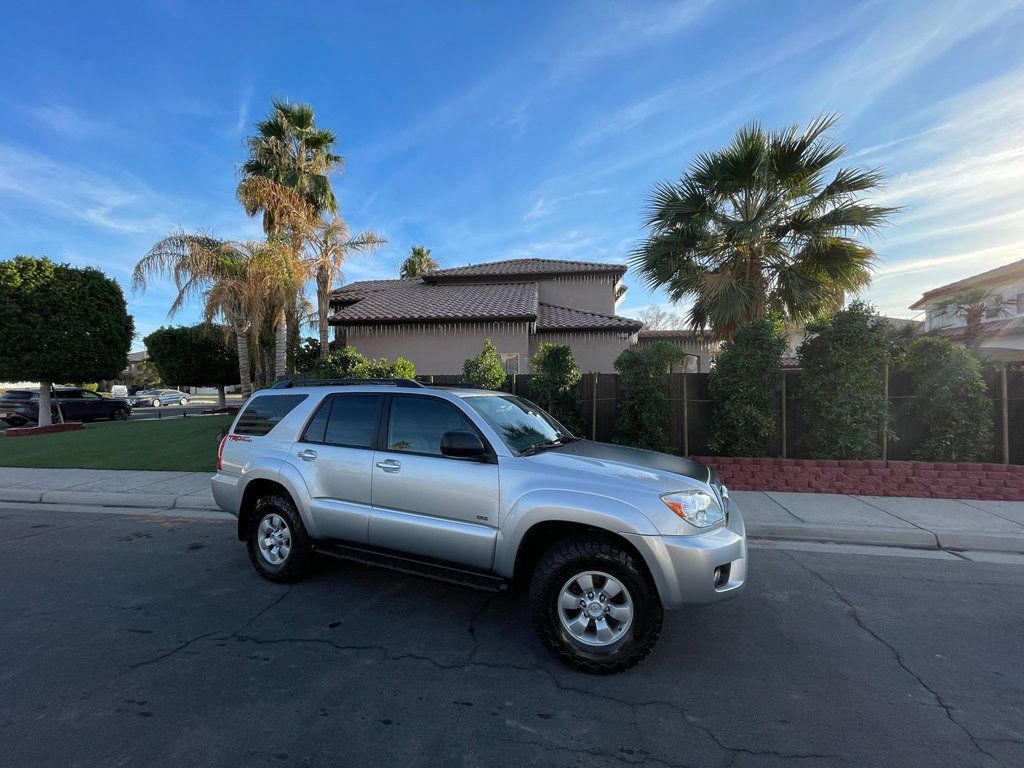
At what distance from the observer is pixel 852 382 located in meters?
7.35

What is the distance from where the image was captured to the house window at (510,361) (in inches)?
593

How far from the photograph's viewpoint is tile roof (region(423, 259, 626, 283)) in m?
19.9

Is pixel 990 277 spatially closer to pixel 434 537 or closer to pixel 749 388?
pixel 749 388

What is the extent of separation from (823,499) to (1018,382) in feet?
12.7

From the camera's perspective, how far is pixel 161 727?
2385 mm

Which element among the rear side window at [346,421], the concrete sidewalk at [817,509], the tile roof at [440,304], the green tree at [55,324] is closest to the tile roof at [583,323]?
the tile roof at [440,304]

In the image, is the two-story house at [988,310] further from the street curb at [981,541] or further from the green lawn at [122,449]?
the green lawn at [122,449]

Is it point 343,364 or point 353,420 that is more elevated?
point 343,364

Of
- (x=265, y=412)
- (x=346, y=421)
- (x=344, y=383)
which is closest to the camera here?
(x=346, y=421)

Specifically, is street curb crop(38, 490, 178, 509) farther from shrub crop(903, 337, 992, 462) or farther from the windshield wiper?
shrub crop(903, 337, 992, 462)

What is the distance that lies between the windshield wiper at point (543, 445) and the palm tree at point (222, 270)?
11.4 m

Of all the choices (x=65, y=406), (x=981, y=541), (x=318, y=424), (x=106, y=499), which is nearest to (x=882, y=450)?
(x=981, y=541)

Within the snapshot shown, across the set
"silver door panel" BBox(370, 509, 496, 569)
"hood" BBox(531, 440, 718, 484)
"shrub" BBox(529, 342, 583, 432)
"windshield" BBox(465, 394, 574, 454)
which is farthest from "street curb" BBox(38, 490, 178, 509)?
"hood" BBox(531, 440, 718, 484)

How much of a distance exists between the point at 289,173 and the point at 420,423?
15.0 meters
